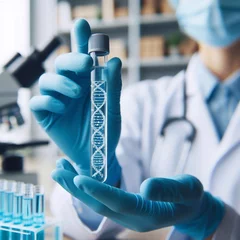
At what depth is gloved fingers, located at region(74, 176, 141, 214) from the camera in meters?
0.40

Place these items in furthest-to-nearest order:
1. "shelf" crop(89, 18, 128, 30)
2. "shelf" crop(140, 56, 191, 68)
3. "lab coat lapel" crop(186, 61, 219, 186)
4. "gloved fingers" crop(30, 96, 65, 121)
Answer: "shelf" crop(89, 18, 128, 30), "shelf" crop(140, 56, 191, 68), "lab coat lapel" crop(186, 61, 219, 186), "gloved fingers" crop(30, 96, 65, 121)

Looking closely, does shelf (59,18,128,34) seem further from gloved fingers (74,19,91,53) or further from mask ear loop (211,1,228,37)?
gloved fingers (74,19,91,53)

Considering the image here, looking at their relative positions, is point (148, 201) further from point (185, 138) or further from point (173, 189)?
point (185, 138)

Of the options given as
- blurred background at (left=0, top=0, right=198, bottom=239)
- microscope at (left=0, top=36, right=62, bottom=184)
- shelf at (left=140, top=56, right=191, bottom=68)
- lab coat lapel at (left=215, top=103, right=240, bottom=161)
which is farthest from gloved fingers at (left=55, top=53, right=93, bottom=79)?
shelf at (left=140, top=56, right=191, bottom=68)

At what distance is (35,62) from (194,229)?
0.49 m

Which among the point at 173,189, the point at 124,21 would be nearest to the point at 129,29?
the point at 124,21

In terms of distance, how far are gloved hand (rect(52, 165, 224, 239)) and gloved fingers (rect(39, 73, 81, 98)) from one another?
100 millimetres

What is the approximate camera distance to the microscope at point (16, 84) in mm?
773

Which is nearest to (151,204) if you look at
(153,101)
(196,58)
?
(153,101)

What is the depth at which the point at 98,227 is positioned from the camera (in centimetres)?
66

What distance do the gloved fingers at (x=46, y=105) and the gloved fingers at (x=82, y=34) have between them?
0.08 metres

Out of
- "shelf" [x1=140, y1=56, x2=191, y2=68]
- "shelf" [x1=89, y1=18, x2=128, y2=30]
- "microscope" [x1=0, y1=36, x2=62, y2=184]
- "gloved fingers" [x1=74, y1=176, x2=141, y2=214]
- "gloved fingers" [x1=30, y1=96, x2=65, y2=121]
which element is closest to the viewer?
"gloved fingers" [x1=74, y1=176, x2=141, y2=214]

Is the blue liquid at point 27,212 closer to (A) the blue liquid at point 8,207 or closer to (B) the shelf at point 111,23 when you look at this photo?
(A) the blue liquid at point 8,207

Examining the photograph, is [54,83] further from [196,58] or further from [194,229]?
[196,58]
